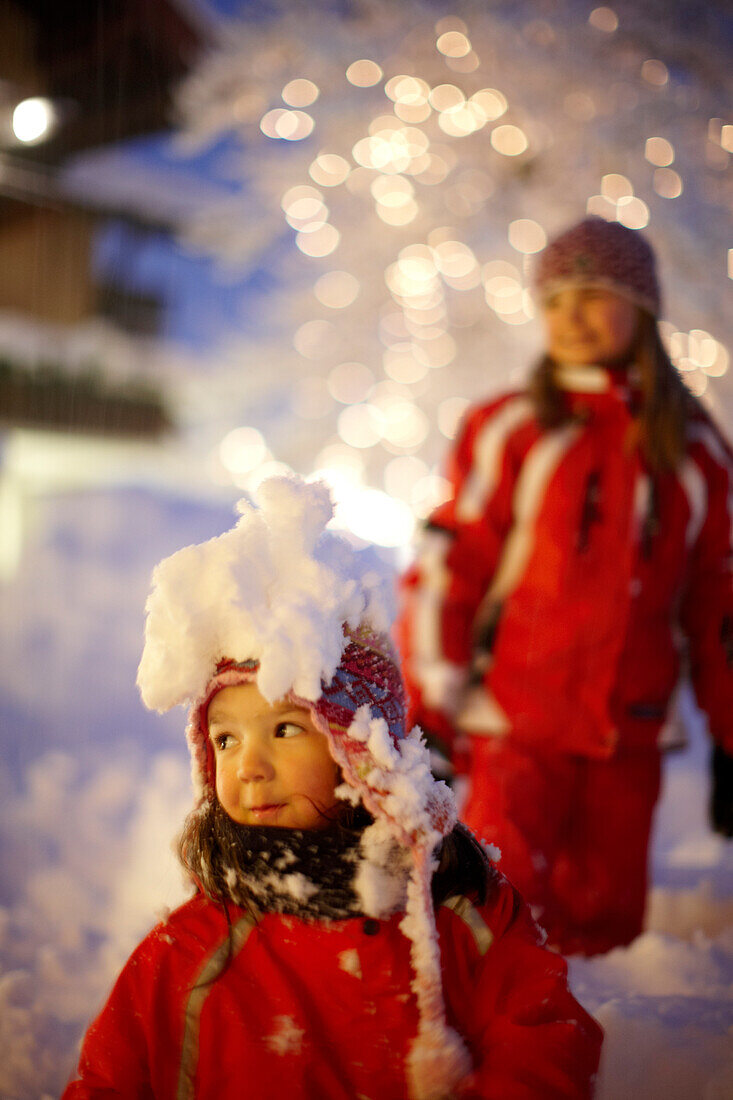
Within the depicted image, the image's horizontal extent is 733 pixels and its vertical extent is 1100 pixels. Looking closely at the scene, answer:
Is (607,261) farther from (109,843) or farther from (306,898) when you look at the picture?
(109,843)

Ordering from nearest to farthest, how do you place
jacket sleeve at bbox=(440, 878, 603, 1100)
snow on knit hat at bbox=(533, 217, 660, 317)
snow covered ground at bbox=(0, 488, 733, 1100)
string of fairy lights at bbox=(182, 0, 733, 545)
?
jacket sleeve at bbox=(440, 878, 603, 1100), snow covered ground at bbox=(0, 488, 733, 1100), snow on knit hat at bbox=(533, 217, 660, 317), string of fairy lights at bbox=(182, 0, 733, 545)

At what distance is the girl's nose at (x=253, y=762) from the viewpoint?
0.70 meters

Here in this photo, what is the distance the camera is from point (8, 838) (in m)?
1.53

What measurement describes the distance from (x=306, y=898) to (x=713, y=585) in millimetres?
820

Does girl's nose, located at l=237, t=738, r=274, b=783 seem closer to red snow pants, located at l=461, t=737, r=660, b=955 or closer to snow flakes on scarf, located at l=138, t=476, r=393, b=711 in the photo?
snow flakes on scarf, located at l=138, t=476, r=393, b=711

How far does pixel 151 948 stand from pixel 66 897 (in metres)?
0.73

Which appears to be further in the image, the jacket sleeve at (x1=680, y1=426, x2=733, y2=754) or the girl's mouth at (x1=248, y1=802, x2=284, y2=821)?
the jacket sleeve at (x1=680, y1=426, x2=733, y2=754)

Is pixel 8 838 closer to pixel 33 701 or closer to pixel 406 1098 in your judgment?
pixel 33 701

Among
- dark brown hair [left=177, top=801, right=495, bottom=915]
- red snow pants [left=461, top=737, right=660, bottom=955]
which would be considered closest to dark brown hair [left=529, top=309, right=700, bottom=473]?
red snow pants [left=461, top=737, right=660, bottom=955]

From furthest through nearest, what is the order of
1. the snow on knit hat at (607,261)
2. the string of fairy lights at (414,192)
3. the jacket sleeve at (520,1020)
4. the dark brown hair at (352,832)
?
the string of fairy lights at (414,192)
the snow on knit hat at (607,261)
the dark brown hair at (352,832)
the jacket sleeve at (520,1020)

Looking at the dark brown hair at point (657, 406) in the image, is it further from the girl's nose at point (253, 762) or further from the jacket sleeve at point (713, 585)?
the girl's nose at point (253, 762)

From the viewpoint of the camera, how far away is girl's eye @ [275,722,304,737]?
72 cm

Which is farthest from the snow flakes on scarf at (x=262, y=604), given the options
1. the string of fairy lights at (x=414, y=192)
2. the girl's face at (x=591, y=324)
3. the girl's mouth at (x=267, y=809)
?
the string of fairy lights at (x=414, y=192)

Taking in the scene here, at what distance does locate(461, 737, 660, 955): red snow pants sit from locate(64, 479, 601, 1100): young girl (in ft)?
1.47
